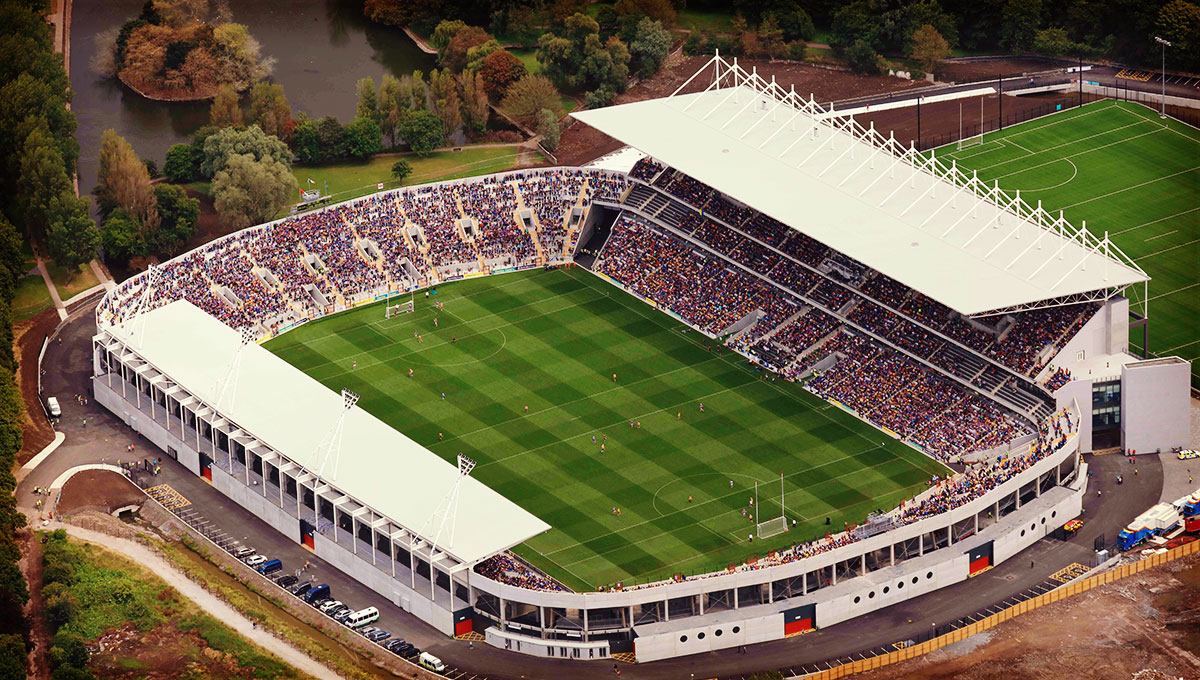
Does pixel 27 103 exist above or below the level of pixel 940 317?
above

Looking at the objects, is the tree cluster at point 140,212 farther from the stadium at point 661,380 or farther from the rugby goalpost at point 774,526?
the rugby goalpost at point 774,526

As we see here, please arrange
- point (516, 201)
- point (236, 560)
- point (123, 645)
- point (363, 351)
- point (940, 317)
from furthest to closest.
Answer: point (516, 201), point (363, 351), point (940, 317), point (236, 560), point (123, 645)

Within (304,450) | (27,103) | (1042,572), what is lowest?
(1042,572)

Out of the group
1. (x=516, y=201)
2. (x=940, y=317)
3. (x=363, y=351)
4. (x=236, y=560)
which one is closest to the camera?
(x=236, y=560)

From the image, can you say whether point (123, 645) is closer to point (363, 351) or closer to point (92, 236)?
point (363, 351)

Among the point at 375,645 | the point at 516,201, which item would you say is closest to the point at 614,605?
the point at 375,645

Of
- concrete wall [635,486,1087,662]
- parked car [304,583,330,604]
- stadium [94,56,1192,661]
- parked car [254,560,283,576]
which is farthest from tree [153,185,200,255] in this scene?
concrete wall [635,486,1087,662]

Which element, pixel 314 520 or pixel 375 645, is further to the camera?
pixel 314 520

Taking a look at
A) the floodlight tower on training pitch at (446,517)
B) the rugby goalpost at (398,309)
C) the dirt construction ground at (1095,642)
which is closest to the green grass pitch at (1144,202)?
the dirt construction ground at (1095,642)
